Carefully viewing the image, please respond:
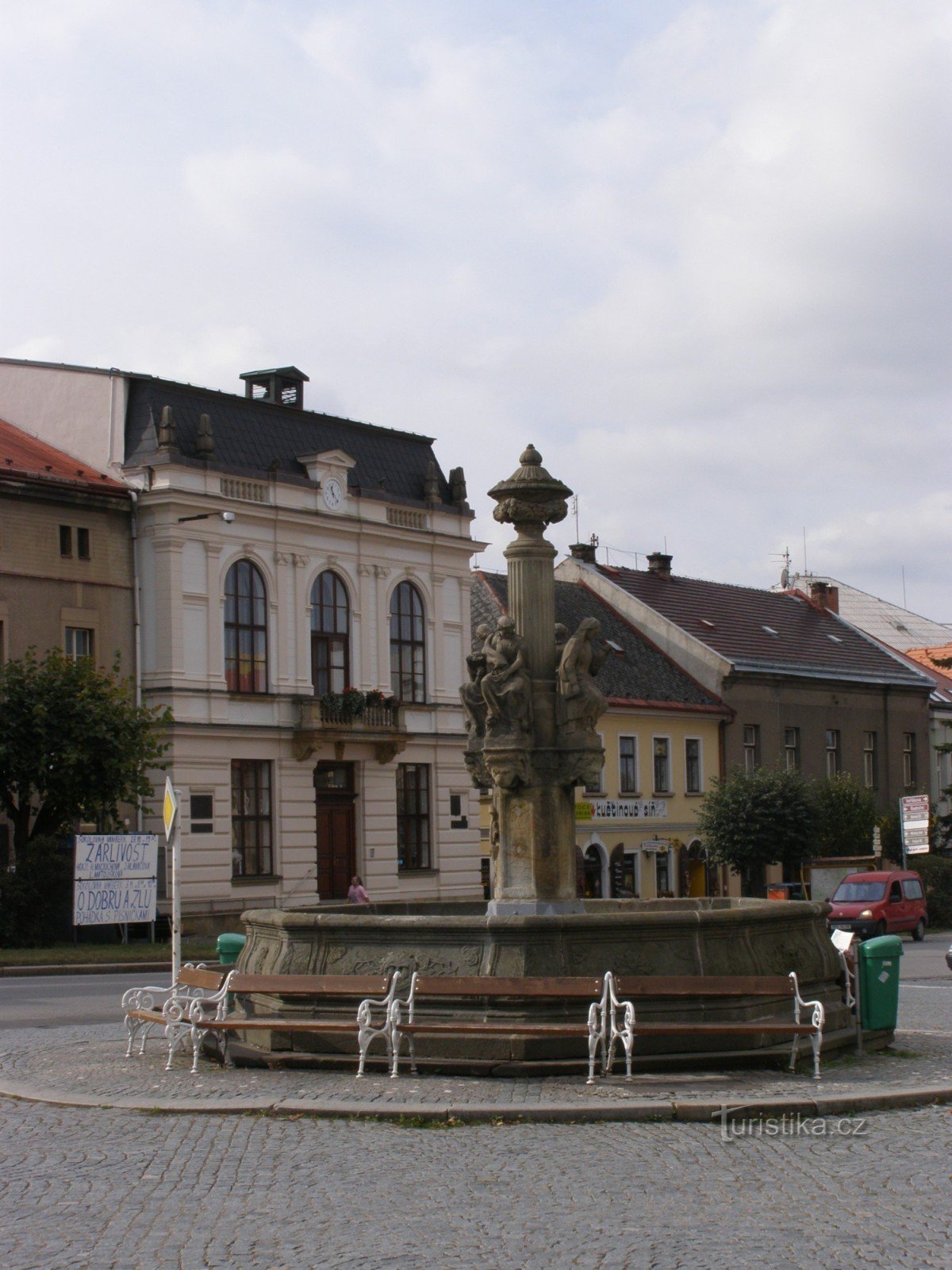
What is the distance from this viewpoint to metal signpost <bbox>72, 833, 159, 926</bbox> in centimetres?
3042

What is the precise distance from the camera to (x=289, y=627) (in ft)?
136

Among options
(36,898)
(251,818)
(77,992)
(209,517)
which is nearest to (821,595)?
(251,818)

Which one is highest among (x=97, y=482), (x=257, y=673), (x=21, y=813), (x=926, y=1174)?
(x=97, y=482)

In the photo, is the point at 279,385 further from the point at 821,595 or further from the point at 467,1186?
the point at 467,1186

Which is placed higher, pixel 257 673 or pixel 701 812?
pixel 257 673

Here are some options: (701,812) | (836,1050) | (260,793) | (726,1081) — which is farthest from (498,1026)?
(701,812)

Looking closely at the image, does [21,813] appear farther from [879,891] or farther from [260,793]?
[879,891]

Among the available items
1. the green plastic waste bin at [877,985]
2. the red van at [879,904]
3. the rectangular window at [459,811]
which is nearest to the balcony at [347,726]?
the rectangular window at [459,811]

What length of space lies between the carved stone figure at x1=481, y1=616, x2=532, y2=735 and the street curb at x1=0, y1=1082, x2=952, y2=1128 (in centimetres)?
480

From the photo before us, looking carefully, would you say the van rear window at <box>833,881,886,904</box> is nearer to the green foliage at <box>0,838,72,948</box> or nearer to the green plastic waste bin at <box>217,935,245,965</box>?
the green foliage at <box>0,838,72,948</box>

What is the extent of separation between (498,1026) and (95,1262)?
5334mm

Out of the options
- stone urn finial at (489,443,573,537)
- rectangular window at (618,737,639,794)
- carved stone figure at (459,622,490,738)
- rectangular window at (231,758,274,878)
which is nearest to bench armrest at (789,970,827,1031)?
carved stone figure at (459,622,490,738)

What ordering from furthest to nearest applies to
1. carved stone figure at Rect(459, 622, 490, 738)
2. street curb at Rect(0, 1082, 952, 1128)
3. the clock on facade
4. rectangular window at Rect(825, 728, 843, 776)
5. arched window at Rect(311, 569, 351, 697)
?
rectangular window at Rect(825, 728, 843, 776) < the clock on facade < arched window at Rect(311, 569, 351, 697) < carved stone figure at Rect(459, 622, 490, 738) < street curb at Rect(0, 1082, 952, 1128)

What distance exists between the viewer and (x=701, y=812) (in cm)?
4716
